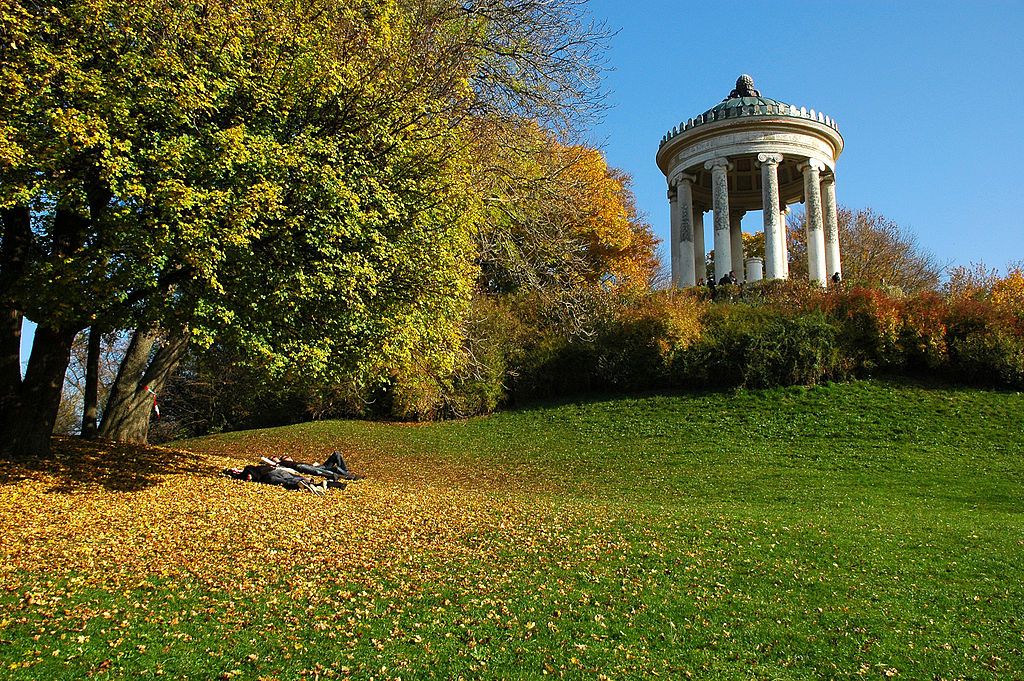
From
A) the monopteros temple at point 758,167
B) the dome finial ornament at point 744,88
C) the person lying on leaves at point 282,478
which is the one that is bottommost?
the person lying on leaves at point 282,478

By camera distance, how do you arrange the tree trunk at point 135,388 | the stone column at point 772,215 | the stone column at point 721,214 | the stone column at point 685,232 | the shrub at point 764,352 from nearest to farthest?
the tree trunk at point 135,388
the shrub at point 764,352
the stone column at point 772,215
the stone column at point 721,214
the stone column at point 685,232

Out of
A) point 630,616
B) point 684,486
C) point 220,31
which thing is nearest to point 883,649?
point 630,616

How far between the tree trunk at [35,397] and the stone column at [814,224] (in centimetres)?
2991

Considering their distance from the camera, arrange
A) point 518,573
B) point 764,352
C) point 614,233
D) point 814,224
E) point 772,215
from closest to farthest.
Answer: point 518,573 → point 764,352 → point 814,224 → point 772,215 → point 614,233

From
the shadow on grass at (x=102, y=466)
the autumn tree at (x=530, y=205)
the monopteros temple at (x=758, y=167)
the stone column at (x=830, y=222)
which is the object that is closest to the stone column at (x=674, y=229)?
the monopteros temple at (x=758, y=167)

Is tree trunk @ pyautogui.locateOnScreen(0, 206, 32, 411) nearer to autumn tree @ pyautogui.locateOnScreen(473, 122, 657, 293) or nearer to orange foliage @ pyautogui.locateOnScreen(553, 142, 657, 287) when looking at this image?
autumn tree @ pyautogui.locateOnScreen(473, 122, 657, 293)

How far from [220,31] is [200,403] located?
24747mm

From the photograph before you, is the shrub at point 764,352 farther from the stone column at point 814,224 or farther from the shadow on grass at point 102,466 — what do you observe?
the shadow on grass at point 102,466

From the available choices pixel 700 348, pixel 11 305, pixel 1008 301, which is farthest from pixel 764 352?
pixel 11 305

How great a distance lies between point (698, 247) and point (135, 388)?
2861cm

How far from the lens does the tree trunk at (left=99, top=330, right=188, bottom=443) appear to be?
18031 millimetres

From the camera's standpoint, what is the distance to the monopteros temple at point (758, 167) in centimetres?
3331

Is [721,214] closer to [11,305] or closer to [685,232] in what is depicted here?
[685,232]

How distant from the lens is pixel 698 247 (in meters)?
38.5
